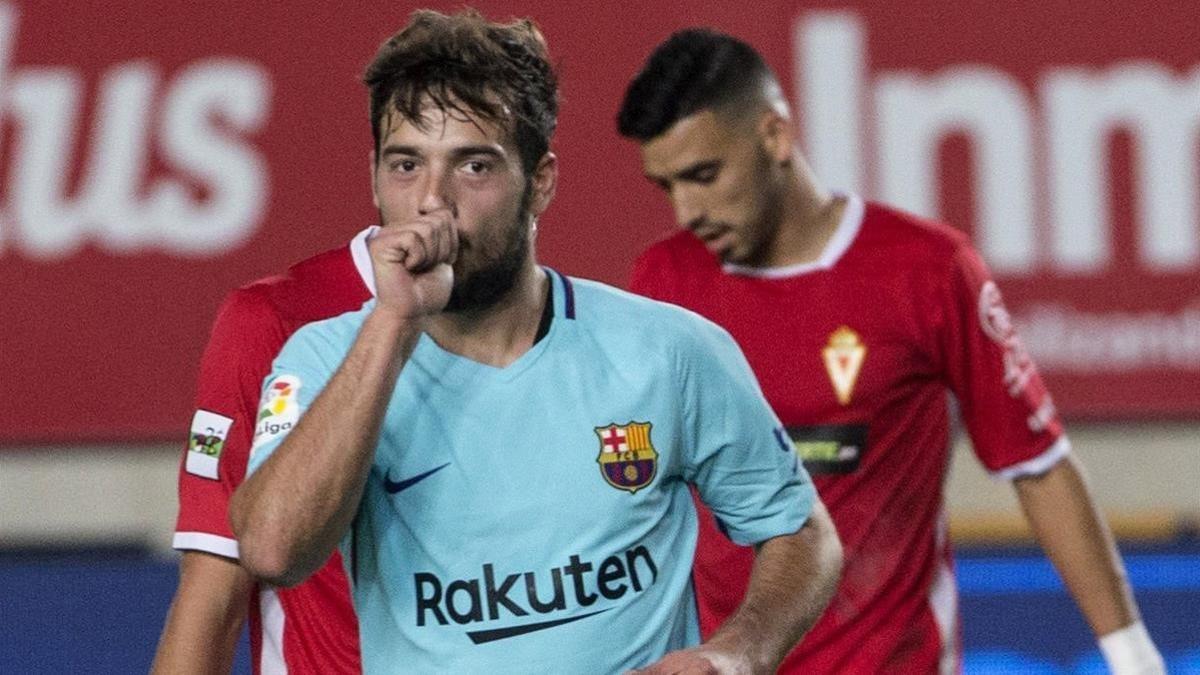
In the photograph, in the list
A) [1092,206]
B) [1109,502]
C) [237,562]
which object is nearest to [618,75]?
[1092,206]

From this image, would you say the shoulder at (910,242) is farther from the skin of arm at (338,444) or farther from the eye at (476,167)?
the skin of arm at (338,444)

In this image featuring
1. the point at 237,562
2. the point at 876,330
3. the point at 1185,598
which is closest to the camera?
the point at 237,562

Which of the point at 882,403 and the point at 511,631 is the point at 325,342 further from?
the point at 882,403

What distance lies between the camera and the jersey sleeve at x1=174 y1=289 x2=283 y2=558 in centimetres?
285

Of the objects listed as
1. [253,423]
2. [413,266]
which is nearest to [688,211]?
[253,423]

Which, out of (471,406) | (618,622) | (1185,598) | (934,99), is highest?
(934,99)

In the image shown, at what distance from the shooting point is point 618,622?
2395 millimetres

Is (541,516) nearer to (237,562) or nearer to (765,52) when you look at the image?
(237,562)

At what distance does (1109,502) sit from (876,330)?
8.07 ft

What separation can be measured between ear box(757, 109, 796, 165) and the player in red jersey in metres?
0.10

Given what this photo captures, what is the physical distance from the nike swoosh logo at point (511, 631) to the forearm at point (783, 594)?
17cm

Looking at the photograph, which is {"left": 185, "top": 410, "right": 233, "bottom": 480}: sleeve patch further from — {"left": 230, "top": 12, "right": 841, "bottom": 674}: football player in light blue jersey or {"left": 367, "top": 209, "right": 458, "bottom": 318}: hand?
{"left": 367, "top": 209, "right": 458, "bottom": 318}: hand

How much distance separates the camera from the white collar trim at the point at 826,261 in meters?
3.96

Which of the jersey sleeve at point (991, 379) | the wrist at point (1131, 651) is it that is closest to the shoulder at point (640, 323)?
the jersey sleeve at point (991, 379)
